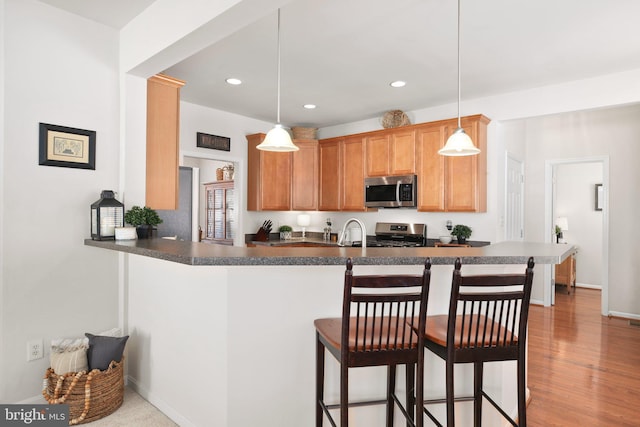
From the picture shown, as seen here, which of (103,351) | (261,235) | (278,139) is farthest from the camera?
(261,235)

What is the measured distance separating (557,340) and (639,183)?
2.43 meters

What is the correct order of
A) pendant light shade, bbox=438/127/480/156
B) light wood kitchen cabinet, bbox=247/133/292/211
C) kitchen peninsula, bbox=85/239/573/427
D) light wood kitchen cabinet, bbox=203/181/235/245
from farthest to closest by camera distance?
light wood kitchen cabinet, bbox=203/181/235/245 → light wood kitchen cabinet, bbox=247/133/292/211 → pendant light shade, bbox=438/127/480/156 → kitchen peninsula, bbox=85/239/573/427

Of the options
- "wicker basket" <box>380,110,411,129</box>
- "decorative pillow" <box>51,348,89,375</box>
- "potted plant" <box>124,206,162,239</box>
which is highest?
"wicker basket" <box>380,110,411,129</box>

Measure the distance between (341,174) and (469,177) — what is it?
1808 mm

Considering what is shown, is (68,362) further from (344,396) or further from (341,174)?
(341,174)

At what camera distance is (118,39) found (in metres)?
2.97

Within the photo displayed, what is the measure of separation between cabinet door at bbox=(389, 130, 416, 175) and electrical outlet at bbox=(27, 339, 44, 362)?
3.94 meters

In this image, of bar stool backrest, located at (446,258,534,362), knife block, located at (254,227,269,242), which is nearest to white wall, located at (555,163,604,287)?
knife block, located at (254,227,269,242)

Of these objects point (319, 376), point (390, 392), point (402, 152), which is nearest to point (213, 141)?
point (402, 152)

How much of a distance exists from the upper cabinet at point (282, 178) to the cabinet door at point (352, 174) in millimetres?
495

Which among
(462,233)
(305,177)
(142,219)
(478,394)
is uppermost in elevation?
(305,177)

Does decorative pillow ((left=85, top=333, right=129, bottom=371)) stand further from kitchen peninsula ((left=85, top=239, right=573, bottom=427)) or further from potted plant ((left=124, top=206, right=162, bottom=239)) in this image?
potted plant ((left=124, top=206, right=162, bottom=239))

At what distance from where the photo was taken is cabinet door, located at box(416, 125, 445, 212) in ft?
14.9

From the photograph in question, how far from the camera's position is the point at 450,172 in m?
4.46
